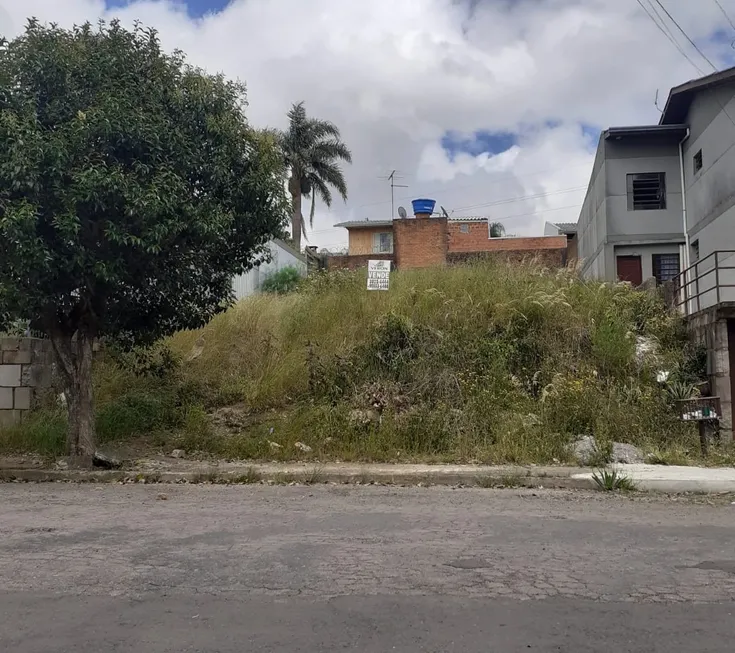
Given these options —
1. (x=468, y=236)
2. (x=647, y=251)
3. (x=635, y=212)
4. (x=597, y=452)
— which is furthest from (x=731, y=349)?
(x=468, y=236)

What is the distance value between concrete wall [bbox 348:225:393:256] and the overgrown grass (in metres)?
30.8

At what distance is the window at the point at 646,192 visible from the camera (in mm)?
23406

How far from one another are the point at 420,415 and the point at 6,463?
6797mm

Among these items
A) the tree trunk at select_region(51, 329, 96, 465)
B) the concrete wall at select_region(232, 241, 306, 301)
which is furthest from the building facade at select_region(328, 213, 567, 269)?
the tree trunk at select_region(51, 329, 96, 465)

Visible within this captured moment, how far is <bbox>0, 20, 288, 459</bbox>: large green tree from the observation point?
31.1 feet

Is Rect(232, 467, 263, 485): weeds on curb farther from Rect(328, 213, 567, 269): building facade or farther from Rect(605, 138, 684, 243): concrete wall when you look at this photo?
Rect(328, 213, 567, 269): building facade

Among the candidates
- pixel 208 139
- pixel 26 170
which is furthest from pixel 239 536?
pixel 208 139

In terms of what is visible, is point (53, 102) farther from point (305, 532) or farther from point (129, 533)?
point (305, 532)

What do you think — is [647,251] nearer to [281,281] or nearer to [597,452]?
[281,281]

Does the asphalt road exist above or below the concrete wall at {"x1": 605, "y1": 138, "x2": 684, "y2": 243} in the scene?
below

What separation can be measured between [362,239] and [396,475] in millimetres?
38632

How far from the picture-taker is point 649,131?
74.3 feet

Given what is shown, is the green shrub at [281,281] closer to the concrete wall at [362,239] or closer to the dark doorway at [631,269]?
the dark doorway at [631,269]

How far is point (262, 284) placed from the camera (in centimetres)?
2441
